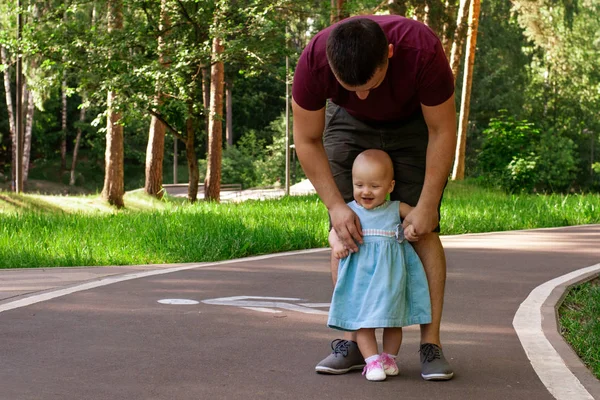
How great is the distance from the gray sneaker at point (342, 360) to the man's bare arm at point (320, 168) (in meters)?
0.54

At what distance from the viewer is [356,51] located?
400 centimetres

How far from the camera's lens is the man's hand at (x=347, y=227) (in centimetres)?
466

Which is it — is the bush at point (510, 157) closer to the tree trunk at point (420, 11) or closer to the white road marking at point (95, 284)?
the tree trunk at point (420, 11)

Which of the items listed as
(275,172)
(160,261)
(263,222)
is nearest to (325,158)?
(160,261)

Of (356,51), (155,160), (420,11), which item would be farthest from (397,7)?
(356,51)

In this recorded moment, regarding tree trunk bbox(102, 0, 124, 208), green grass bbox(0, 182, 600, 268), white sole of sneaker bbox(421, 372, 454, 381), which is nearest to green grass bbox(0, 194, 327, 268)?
green grass bbox(0, 182, 600, 268)

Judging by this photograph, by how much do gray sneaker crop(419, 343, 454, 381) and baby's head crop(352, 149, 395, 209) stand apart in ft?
2.42

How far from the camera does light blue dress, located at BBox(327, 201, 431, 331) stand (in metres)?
4.63

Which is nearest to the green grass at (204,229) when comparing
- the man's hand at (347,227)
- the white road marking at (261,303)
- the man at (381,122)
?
the white road marking at (261,303)

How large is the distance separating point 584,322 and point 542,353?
3.69 ft

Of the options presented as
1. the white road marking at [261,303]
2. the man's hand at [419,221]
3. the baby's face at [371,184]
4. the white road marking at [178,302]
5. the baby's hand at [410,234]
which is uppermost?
the baby's face at [371,184]

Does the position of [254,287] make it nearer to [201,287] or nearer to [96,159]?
[201,287]

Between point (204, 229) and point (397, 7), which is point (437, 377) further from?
point (397, 7)

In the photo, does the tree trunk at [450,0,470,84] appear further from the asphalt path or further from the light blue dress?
the light blue dress
